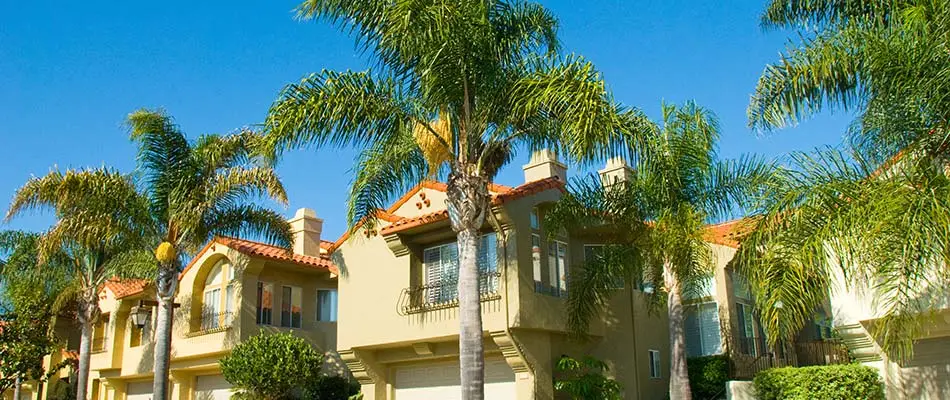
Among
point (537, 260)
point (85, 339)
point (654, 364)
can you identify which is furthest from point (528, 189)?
point (85, 339)

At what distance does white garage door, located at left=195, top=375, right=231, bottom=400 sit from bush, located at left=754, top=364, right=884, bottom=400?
18.2 m

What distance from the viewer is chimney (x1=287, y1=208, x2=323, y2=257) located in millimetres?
31688

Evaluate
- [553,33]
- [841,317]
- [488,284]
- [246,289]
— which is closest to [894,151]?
[841,317]

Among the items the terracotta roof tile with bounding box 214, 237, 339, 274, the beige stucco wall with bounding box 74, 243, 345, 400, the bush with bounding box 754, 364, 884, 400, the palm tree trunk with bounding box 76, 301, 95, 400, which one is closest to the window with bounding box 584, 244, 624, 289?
the bush with bounding box 754, 364, 884, 400

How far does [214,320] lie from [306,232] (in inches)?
176

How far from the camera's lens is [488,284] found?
2150cm

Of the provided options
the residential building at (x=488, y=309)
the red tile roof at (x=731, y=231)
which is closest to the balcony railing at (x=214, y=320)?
the residential building at (x=488, y=309)

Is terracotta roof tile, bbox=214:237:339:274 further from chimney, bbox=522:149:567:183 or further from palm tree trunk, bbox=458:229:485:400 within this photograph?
palm tree trunk, bbox=458:229:485:400

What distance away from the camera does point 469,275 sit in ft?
52.9

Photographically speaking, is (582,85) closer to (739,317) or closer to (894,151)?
(894,151)

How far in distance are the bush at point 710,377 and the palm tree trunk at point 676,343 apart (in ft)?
14.0

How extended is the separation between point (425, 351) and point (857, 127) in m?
13.4

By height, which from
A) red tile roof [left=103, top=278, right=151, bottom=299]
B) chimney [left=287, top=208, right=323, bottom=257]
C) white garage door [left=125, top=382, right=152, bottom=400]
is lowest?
white garage door [left=125, top=382, right=152, bottom=400]

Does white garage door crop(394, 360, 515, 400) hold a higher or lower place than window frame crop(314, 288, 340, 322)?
lower
